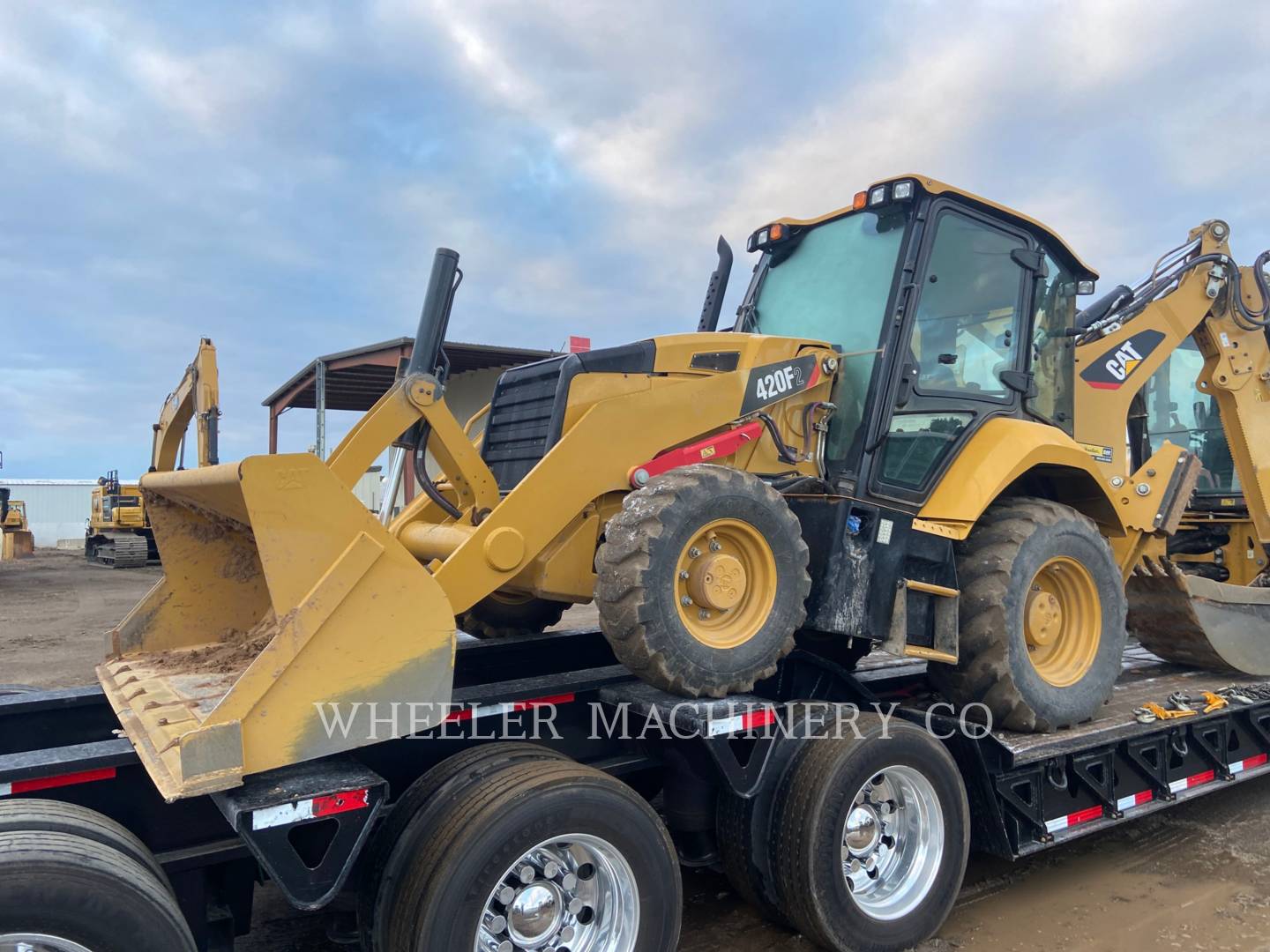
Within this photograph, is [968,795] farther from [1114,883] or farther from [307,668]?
[307,668]

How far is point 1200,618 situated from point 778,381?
353 cm

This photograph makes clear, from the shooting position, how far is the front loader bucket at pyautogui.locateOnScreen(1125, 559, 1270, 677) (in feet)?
19.1

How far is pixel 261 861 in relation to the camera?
2611 millimetres

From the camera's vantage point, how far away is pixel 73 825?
8.35 feet

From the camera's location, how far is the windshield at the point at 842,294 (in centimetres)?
454

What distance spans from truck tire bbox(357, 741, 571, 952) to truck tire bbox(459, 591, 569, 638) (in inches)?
69.6

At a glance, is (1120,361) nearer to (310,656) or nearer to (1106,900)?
(1106,900)

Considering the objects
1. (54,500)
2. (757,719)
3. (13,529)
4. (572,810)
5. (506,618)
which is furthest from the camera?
(54,500)

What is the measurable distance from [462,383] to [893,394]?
61.5 ft

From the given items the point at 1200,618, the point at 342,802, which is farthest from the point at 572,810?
the point at 1200,618

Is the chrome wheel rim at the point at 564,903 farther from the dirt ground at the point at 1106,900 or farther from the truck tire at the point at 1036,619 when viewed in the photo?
the truck tire at the point at 1036,619

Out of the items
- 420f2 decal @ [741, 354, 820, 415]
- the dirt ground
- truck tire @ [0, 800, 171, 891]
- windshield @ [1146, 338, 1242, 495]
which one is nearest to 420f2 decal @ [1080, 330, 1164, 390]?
windshield @ [1146, 338, 1242, 495]

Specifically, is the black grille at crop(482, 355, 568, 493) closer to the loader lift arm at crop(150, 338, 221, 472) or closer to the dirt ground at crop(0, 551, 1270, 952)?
the loader lift arm at crop(150, 338, 221, 472)

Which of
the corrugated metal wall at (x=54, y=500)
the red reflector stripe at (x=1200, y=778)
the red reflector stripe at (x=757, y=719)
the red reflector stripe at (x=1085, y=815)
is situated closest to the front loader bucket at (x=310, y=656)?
the red reflector stripe at (x=757, y=719)
